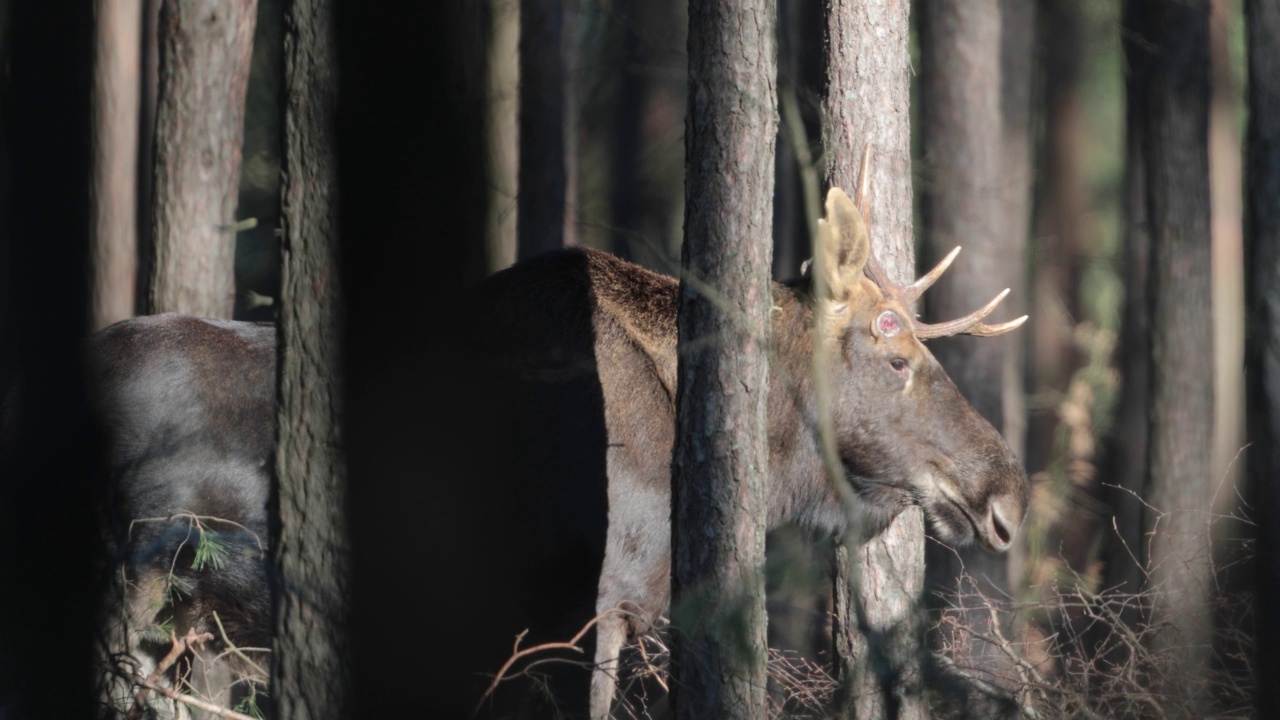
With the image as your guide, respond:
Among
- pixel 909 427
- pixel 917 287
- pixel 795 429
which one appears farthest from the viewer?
pixel 795 429

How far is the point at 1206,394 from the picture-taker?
30.0 ft

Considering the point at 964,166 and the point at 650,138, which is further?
the point at 650,138

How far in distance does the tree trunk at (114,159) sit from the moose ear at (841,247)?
5.80 meters

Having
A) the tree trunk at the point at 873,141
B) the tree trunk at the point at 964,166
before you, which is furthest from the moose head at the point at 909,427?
the tree trunk at the point at 964,166

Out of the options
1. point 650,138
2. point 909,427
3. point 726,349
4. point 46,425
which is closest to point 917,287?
point 909,427

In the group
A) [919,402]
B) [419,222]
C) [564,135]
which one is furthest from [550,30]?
[419,222]

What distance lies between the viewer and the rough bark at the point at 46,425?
5.44 metres

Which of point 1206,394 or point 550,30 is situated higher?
point 550,30

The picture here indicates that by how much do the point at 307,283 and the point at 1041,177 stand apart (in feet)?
57.6

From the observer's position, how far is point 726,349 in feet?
14.2

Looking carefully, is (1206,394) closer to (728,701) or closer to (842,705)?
(842,705)

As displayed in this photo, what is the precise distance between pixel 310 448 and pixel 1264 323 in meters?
4.60

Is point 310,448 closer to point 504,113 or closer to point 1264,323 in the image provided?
point 1264,323

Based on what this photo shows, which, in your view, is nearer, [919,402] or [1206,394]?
[919,402]
